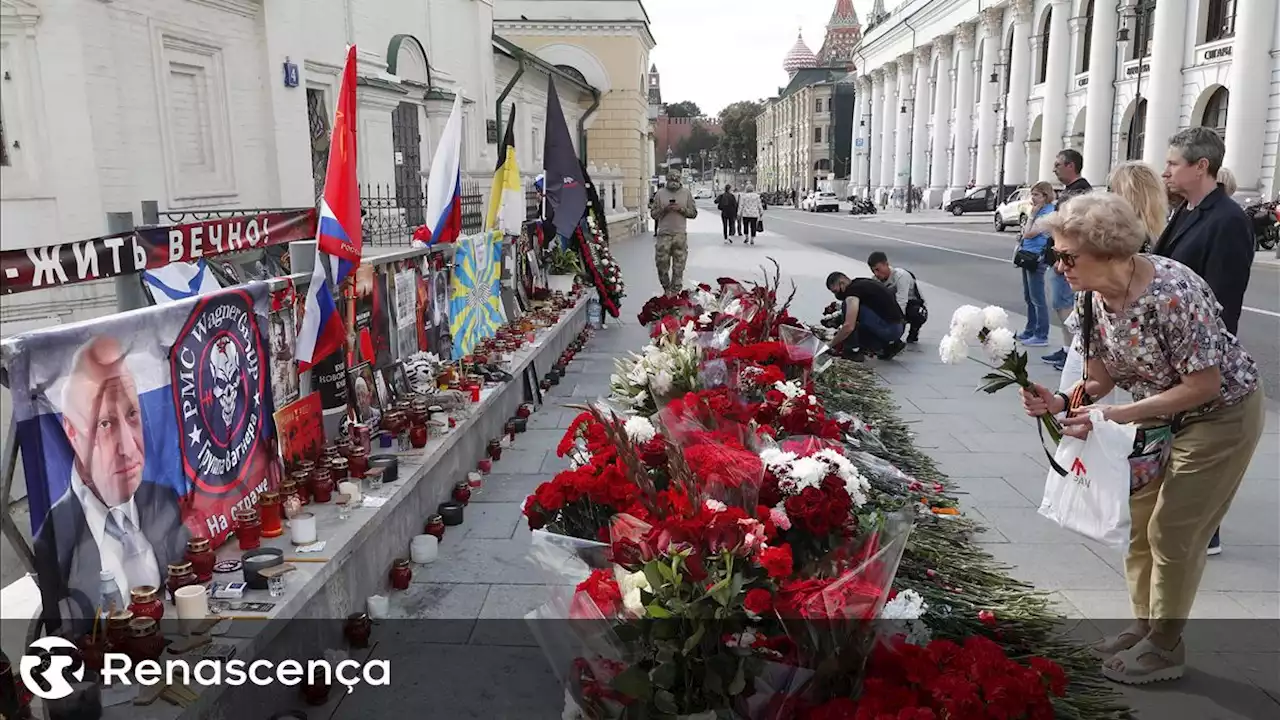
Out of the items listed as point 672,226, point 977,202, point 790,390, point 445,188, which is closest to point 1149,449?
point 790,390

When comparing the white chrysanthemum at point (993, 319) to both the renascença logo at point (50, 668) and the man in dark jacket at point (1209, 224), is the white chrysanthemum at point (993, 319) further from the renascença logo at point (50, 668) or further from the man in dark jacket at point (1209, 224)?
the renascença logo at point (50, 668)

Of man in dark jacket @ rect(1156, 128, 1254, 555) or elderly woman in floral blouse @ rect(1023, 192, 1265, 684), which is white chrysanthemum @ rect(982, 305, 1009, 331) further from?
man in dark jacket @ rect(1156, 128, 1254, 555)

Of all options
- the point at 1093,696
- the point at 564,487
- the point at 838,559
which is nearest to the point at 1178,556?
the point at 1093,696

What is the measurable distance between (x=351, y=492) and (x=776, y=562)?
8.28ft

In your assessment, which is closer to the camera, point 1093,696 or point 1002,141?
point 1093,696

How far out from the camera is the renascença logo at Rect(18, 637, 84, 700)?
2.63m

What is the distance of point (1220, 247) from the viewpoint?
13.4 feet

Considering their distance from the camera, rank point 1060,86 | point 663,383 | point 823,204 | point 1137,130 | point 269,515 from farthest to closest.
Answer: point 823,204
point 1060,86
point 1137,130
point 663,383
point 269,515

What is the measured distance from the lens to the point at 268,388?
4.32 meters

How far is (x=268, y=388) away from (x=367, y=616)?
1.15 meters

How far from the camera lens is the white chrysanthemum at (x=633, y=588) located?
8.13 ft

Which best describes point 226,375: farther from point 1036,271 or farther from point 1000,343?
point 1036,271

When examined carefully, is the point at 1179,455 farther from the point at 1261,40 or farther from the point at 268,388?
the point at 1261,40

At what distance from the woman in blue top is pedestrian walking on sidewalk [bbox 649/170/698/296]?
4.43m
